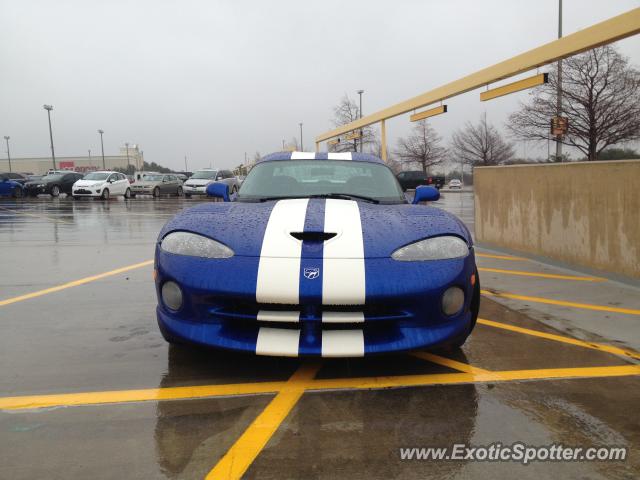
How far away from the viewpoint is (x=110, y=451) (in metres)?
2.28

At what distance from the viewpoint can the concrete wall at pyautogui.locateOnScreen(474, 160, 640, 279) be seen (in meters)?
5.70

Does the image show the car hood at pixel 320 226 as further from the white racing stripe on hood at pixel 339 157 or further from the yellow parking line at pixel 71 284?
the yellow parking line at pixel 71 284

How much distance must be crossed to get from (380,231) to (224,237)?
3.17 feet

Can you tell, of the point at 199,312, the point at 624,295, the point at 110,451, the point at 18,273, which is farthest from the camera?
the point at 18,273

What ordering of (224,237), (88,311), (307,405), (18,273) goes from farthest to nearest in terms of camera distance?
(18,273) → (88,311) → (224,237) → (307,405)

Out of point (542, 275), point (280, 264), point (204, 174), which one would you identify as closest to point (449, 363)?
point (280, 264)

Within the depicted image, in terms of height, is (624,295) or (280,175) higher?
(280,175)

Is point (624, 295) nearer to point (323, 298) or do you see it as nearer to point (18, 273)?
point (323, 298)

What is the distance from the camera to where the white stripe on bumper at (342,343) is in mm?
2756

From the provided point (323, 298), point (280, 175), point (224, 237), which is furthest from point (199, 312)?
point (280, 175)

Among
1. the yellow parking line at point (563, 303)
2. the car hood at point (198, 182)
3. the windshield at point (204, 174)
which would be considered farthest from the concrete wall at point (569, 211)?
the windshield at point (204, 174)

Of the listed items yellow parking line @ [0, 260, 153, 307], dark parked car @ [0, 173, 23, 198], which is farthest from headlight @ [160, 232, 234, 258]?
dark parked car @ [0, 173, 23, 198]

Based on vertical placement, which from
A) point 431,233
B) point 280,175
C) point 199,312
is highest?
point 280,175

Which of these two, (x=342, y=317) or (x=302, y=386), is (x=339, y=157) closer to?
(x=342, y=317)
